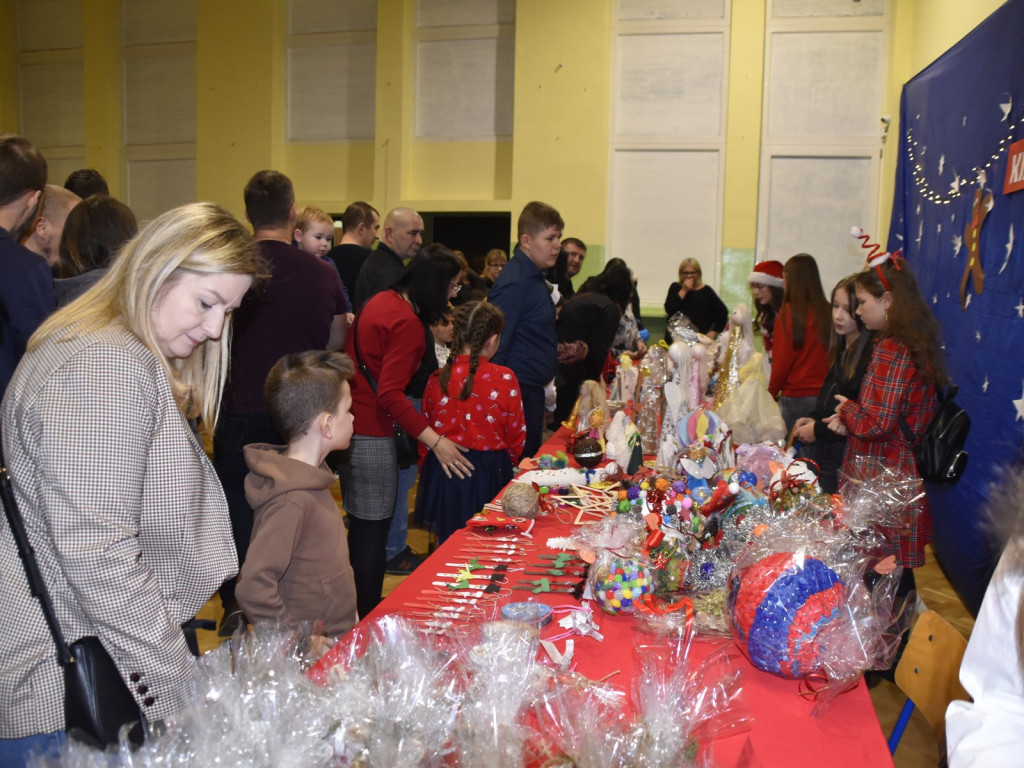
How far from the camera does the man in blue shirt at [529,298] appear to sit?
4.06 metres

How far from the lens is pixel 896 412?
3.08 meters

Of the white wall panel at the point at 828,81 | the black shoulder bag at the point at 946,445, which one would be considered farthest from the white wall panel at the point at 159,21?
A: the black shoulder bag at the point at 946,445

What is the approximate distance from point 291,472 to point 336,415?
210mm

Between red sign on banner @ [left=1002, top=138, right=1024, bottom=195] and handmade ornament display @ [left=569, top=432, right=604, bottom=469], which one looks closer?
handmade ornament display @ [left=569, top=432, right=604, bottom=469]

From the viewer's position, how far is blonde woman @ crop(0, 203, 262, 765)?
1.23 metres

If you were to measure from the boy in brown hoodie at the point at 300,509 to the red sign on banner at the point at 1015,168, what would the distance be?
9.39 feet

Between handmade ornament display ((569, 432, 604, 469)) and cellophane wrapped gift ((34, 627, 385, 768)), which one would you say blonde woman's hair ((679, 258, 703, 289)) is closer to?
handmade ornament display ((569, 432, 604, 469))

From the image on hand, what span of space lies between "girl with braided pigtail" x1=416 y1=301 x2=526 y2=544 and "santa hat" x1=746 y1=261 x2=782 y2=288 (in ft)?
8.59

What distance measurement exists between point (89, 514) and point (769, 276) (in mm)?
4822

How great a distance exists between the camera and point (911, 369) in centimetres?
306

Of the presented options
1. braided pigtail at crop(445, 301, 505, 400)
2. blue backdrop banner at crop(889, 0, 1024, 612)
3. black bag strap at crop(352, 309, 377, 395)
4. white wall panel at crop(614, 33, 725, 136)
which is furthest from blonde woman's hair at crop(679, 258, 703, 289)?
black bag strap at crop(352, 309, 377, 395)

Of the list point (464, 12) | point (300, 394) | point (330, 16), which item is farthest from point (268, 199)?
point (330, 16)

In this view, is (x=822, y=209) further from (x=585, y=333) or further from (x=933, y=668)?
(x=933, y=668)

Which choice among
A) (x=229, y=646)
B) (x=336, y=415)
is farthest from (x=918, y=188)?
(x=229, y=646)
